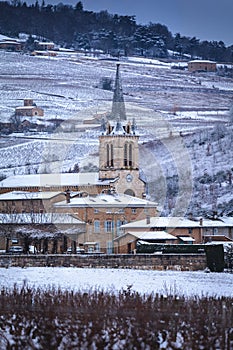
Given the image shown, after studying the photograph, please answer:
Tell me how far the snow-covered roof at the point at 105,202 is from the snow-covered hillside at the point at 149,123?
14380 mm

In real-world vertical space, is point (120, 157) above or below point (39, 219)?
above

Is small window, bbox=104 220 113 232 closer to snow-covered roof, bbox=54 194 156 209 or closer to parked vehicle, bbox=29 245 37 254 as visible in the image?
snow-covered roof, bbox=54 194 156 209

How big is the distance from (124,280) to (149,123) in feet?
333

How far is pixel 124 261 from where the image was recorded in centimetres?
4641

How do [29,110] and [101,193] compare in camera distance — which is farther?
[29,110]

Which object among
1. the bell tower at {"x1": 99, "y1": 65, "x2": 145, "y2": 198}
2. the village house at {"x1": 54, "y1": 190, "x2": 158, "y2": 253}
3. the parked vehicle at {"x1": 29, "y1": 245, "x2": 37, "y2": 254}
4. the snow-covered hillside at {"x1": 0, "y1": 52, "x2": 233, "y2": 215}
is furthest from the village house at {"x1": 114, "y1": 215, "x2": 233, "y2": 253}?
the snow-covered hillside at {"x1": 0, "y1": 52, "x2": 233, "y2": 215}

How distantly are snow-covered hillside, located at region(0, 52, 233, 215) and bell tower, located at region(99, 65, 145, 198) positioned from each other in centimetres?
870

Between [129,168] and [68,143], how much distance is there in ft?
156

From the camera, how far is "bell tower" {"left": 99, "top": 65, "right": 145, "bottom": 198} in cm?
7375

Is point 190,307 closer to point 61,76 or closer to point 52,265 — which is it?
point 52,265

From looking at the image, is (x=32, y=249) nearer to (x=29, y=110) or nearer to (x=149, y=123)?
(x=149, y=123)

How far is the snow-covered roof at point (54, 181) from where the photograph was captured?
73.4m

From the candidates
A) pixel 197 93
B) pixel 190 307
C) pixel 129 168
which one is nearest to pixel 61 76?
pixel 197 93

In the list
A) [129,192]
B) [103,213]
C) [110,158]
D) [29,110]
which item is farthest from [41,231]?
[29,110]
